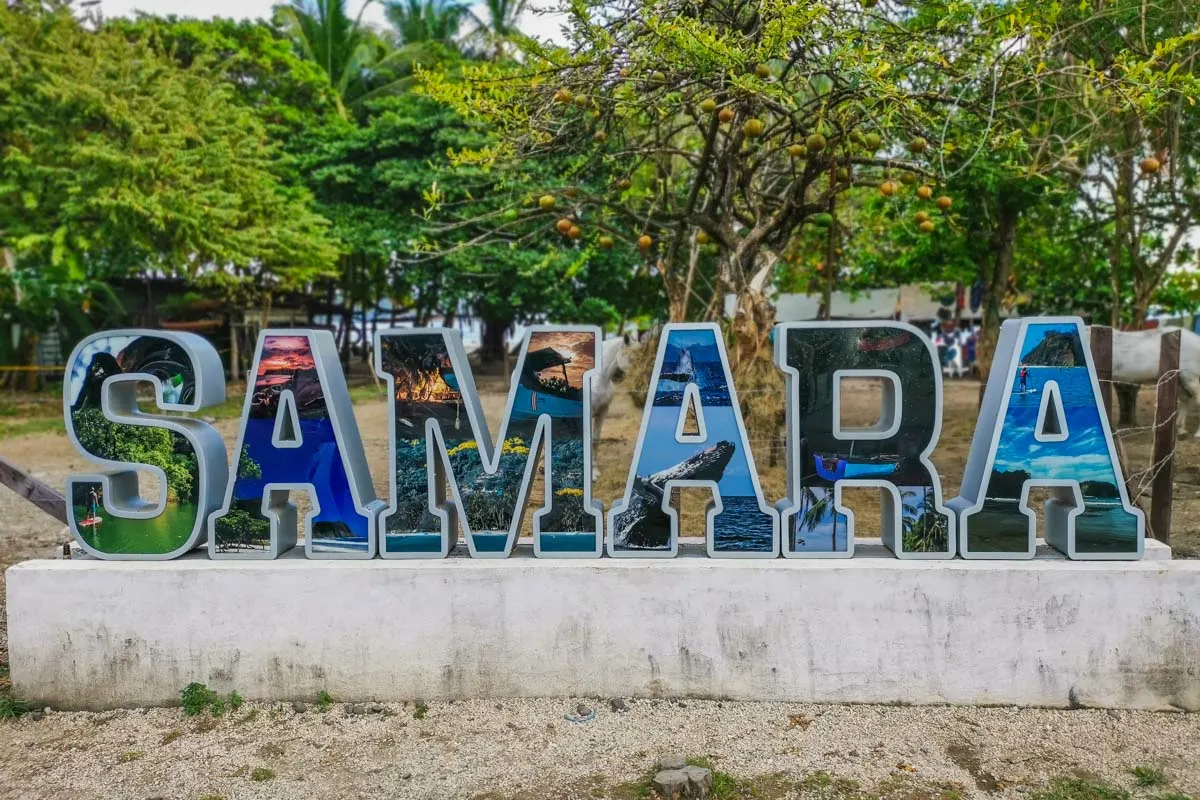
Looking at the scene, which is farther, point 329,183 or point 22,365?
point 329,183

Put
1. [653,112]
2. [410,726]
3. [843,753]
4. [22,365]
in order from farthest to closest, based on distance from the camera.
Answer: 1. [22,365]
2. [653,112]
3. [410,726]
4. [843,753]

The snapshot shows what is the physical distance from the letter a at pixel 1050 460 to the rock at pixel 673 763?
1.66m

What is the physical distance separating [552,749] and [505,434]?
1.43 metres

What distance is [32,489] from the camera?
174 inches

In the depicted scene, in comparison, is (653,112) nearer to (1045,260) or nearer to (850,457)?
(850,457)

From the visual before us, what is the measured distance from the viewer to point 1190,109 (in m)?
7.75

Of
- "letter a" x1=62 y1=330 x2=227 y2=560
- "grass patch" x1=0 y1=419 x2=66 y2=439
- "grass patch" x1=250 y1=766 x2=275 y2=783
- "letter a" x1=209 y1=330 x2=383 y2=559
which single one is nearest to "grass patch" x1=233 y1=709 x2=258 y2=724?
"grass patch" x1=250 y1=766 x2=275 y2=783

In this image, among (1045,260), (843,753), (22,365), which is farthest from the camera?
(22,365)

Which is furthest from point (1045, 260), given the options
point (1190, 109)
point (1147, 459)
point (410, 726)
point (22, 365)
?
point (22, 365)

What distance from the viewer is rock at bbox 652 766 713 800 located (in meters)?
3.18

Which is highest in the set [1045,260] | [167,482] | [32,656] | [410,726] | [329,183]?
[329,183]

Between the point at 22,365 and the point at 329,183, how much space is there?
8177 millimetres

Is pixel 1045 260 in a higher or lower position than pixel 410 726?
higher

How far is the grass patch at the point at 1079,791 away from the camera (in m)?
3.15
